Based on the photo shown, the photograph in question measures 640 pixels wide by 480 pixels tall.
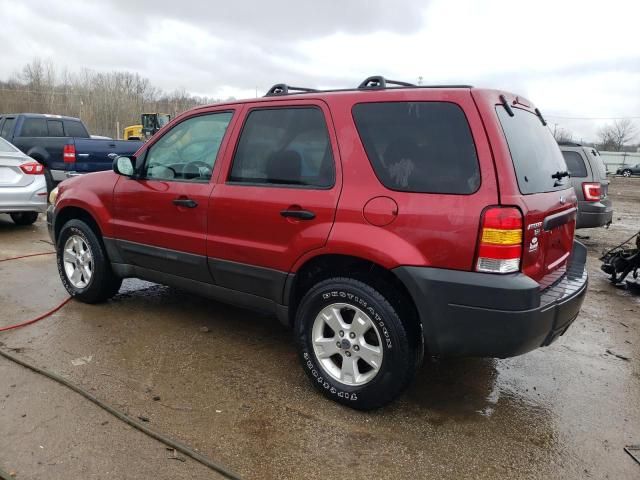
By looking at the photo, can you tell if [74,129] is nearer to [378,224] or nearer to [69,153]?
[69,153]

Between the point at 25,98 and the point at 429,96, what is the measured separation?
56014 millimetres

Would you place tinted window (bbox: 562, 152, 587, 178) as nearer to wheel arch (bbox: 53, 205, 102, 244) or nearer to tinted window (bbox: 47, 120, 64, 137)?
wheel arch (bbox: 53, 205, 102, 244)

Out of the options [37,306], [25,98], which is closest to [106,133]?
[25,98]

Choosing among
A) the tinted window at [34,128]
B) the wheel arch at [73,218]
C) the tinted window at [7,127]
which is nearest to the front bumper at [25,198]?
the wheel arch at [73,218]

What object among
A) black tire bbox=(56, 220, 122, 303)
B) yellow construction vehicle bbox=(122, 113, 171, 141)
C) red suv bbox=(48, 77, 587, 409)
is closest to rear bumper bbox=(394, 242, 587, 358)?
red suv bbox=(48, 77, 587, 409)

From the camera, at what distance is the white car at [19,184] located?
7379 millimetres

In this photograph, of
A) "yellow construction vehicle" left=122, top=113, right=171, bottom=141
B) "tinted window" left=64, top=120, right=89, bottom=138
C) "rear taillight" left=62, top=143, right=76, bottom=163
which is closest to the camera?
"rear taillight" left=62, top=143, right=76, bottom=163

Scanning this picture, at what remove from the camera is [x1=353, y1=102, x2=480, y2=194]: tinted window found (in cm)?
260

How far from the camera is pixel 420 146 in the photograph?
2725mm

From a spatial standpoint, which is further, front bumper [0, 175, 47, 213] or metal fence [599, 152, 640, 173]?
metal fence [599, 152, 640, 173]

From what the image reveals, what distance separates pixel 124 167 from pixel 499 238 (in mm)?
2966

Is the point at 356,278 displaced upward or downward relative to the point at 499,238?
downward

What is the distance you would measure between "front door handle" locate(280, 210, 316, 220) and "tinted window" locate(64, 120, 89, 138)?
10.8 m

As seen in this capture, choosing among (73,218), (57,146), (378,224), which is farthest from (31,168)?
(378,224)
